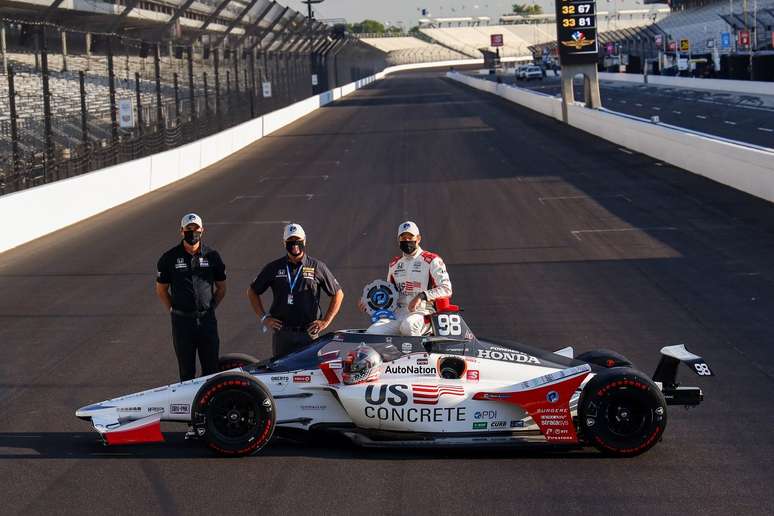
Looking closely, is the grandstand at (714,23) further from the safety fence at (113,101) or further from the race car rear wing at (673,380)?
the race car rear wing at (673,380)

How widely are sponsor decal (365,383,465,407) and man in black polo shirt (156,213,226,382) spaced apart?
1.84 m

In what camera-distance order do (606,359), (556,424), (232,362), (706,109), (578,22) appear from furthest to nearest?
1. (706,109)
2. (578,22)
3. (232,362)
4. (606,359)
5. (556,424)

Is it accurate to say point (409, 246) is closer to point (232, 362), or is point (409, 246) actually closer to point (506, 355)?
point (506, 355)

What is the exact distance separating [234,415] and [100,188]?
18985 mm

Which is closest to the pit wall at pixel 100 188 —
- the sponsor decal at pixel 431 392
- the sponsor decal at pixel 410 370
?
the sponsor decal at pixel 410 370

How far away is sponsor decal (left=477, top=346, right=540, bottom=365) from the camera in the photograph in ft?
30.0

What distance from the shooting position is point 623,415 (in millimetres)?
8555

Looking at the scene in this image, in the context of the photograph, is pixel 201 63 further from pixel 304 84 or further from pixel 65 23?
pixel 304 84

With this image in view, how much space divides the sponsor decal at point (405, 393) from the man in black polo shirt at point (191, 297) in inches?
72.4

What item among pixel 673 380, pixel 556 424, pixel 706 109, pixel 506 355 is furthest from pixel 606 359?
pixel 706 109

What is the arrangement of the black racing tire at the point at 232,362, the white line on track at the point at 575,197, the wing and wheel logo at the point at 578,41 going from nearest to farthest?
the black racing tire at the point at 232,362 < the white line on track at the point at 575,197 < the wing and wheel logo at the point at 578,41

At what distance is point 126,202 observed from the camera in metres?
28.6

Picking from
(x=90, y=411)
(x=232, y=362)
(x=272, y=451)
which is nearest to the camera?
(x=272, y=451)

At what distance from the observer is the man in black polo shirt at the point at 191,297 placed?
10.0 metres
